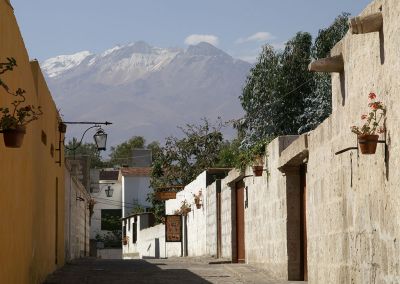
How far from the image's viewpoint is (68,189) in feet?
90.0

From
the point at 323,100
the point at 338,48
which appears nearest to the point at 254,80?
the point at 323,100

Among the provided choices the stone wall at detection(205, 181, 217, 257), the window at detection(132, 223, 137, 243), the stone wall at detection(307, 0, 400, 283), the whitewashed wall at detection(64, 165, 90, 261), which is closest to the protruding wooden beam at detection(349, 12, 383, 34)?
the stone wall at detection(307, 0, 400, 283)

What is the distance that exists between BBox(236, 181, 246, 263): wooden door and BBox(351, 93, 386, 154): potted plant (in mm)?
13914

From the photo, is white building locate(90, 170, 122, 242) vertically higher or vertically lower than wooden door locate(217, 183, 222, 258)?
higher

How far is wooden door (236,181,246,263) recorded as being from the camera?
2411cm

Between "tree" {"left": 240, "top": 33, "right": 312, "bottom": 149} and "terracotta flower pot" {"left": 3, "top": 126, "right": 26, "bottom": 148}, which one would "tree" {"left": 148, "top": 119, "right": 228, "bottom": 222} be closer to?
"tree" {"left": 240, "top": 33, "right": 312, "bottom": 149}

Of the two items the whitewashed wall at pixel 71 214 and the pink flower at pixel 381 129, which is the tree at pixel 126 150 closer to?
the whitewashed wall at pixel 71 214

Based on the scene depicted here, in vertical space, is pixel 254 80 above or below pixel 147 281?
above

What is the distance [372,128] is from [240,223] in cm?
1467

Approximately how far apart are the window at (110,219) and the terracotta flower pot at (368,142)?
64670 mm

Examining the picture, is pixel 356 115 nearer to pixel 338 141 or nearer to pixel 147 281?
pixel 338 141

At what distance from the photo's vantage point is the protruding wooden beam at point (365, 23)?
9.69 m

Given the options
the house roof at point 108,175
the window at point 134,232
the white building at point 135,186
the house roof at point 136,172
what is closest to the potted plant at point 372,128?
the window at point 134,232

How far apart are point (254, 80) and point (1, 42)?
34.0m
